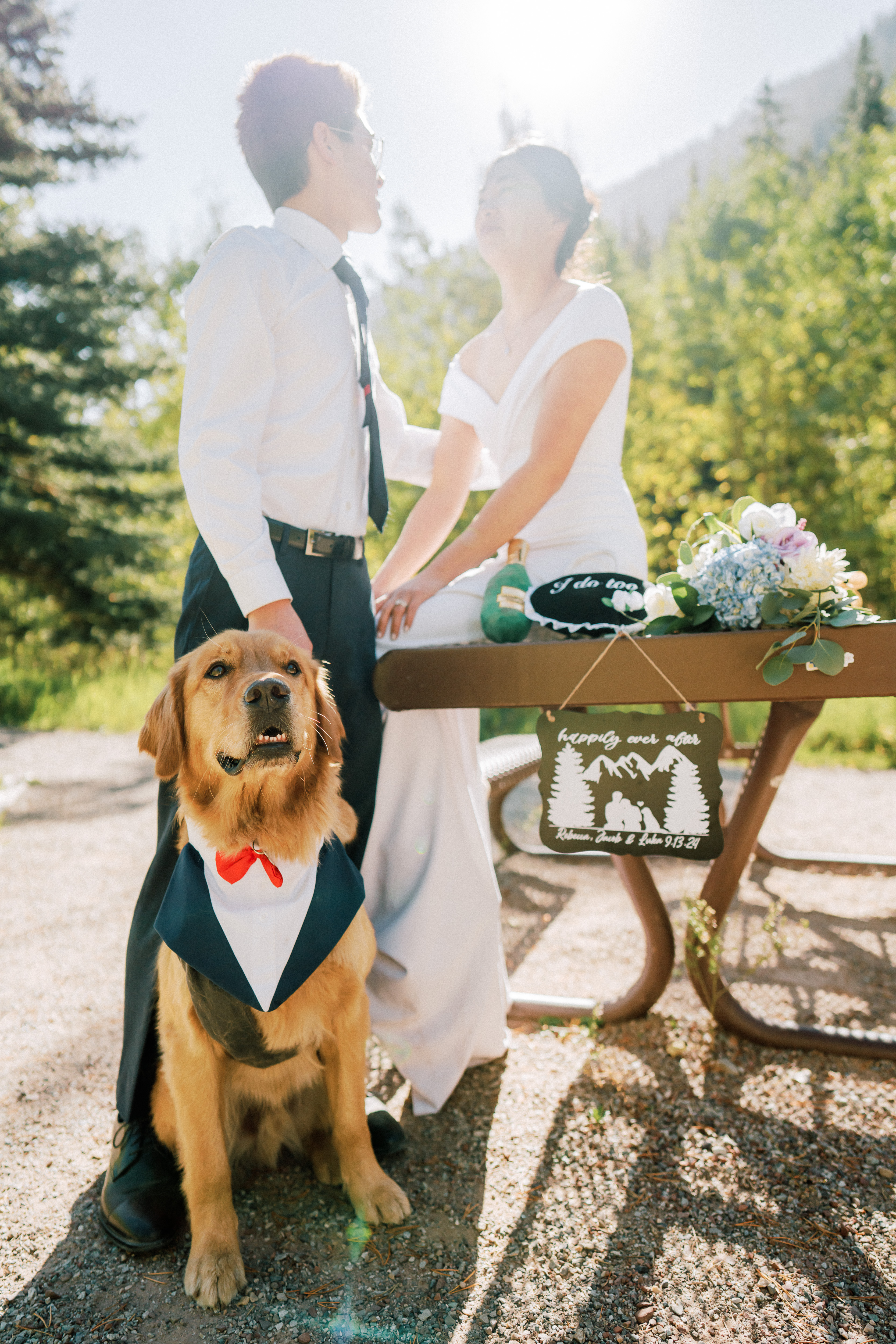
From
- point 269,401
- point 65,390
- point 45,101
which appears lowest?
point 269,401

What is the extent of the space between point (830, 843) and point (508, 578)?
3.86 meters

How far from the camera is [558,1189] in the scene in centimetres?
193

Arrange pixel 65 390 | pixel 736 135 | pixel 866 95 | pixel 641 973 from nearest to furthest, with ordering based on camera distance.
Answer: pixel 641 973 < pixel 65 390 < pixel 866 95 < pixel 736 135

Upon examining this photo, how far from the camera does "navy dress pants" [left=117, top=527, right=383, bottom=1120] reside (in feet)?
6.48

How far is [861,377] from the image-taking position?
13.5m

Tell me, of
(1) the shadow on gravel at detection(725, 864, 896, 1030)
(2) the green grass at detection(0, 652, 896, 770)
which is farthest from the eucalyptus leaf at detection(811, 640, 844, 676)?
(2) the green grass at detection(0, 652, 896, 770)

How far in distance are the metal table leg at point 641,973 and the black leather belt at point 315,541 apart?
1240mm

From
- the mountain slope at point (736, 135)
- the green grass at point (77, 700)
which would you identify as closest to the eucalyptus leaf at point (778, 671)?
the green grass at point (77, 700)

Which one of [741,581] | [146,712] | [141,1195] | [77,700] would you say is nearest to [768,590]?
[741,581]

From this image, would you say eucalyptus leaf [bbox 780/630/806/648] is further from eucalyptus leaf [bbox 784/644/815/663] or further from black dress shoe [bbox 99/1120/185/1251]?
black dress shoe [bbox 99/1120/185/1251]

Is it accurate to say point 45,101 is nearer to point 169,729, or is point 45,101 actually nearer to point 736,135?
point 169,729

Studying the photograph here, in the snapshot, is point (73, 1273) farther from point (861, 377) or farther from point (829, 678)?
point (861, 377)

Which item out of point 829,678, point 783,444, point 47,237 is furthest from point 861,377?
point 829,678

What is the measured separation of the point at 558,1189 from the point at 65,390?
510 inches
